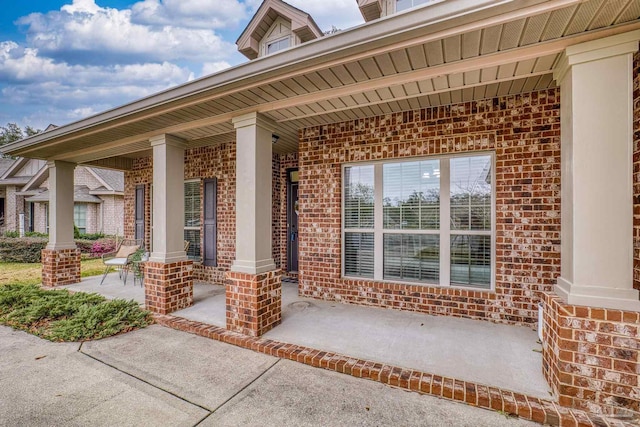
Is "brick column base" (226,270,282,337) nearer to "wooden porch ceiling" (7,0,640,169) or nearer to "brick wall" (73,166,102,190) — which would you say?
"wooden porch ceiling" (7,0,640,169)

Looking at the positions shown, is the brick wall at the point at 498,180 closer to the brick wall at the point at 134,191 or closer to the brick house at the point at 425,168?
the brick house at the point at 425,168

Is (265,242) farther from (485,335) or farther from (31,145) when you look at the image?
(31,145)

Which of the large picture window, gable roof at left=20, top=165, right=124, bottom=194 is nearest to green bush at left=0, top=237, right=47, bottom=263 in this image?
gable roof at left=20, top=165, right=124, bottom=194

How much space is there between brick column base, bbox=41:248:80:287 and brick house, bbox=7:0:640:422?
4 centimetres

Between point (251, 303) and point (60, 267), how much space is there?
16.7ft

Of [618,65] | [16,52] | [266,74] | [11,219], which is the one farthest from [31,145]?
[16,52]

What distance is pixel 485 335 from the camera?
3100 millimetres

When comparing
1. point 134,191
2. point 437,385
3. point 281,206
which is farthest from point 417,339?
point 134,191

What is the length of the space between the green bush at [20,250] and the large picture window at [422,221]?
438 inches

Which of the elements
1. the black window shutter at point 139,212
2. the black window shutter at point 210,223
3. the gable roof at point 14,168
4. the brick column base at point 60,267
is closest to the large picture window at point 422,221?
the black window shutter at point 210,223

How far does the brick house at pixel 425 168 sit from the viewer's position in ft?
6.23

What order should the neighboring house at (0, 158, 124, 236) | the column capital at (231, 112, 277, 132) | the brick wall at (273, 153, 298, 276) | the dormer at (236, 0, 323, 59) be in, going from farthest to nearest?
1. the neighboring house at (0, 158, 124, 236)
2. the brick wall at (273, 153, 298, 276)
3. the dormer at (236, 0, 323, 59)
4. the column capital at (231, 112, 277, 132)

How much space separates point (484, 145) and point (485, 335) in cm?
225

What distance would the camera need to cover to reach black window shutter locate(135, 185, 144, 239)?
6910 millimetres
